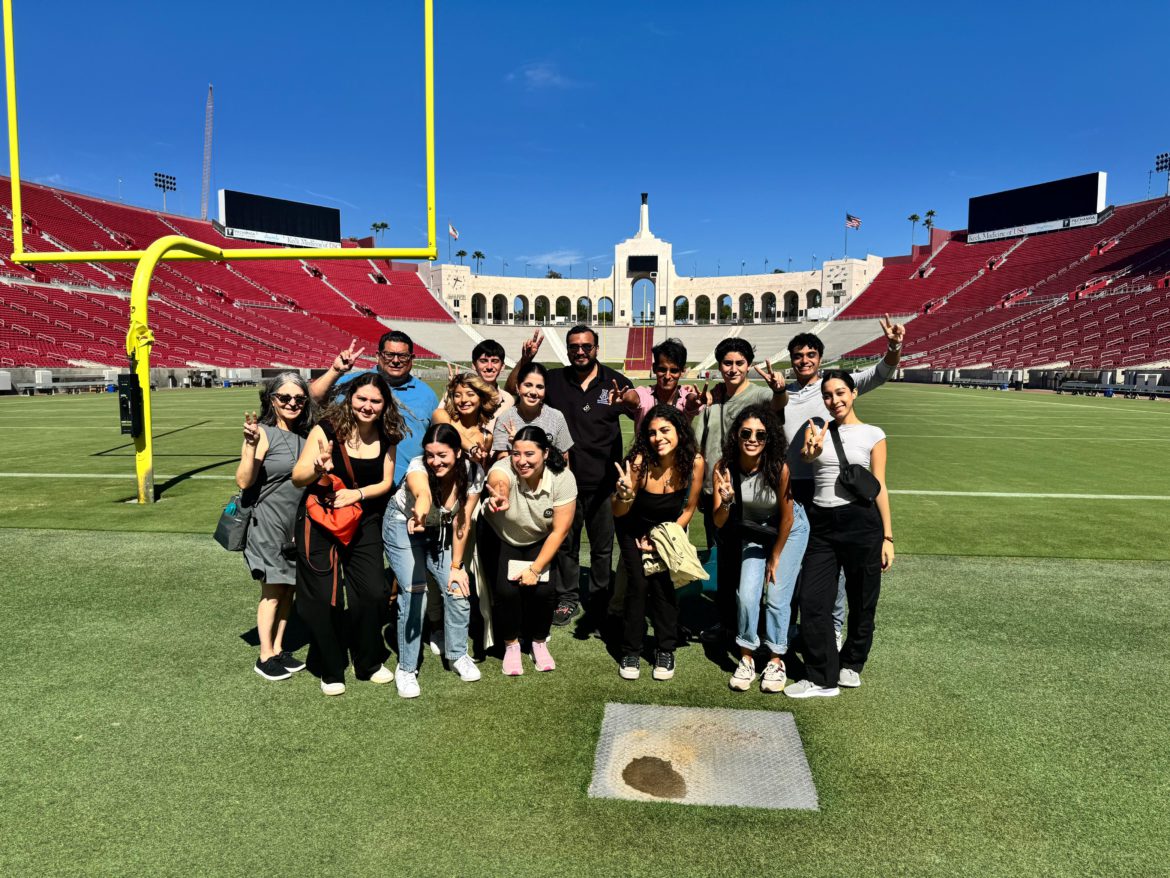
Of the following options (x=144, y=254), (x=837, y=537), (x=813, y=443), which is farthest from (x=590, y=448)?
(x=144, y=254)

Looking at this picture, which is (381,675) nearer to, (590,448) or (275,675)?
(275,675)

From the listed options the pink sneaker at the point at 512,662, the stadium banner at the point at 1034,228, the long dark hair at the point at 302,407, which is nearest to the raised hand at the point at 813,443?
the pink sneaker at the point at 512,662

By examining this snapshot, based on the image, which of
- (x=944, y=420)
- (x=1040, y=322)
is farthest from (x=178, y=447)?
(x=1040, y=322)

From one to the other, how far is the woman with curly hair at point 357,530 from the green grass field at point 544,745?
310 mm

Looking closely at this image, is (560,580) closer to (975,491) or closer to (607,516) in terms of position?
(607,516)

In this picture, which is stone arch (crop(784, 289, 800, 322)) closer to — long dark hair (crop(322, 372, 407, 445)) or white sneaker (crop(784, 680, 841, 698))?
white sneaker (crop(784, 680, 841, 698))

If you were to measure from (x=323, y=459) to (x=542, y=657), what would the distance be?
172 cm

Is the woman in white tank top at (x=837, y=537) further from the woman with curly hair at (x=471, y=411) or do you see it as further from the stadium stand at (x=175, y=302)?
the stadium stand at (x=175, y=302)

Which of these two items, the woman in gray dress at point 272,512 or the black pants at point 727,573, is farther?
the black pants at point 727,573

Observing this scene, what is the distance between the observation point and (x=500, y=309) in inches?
3999

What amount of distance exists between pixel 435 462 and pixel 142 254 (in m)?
6.79

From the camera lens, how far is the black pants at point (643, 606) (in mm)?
3902

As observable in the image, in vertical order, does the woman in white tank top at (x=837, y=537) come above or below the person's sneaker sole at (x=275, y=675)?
above

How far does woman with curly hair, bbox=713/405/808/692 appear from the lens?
3705 mm
